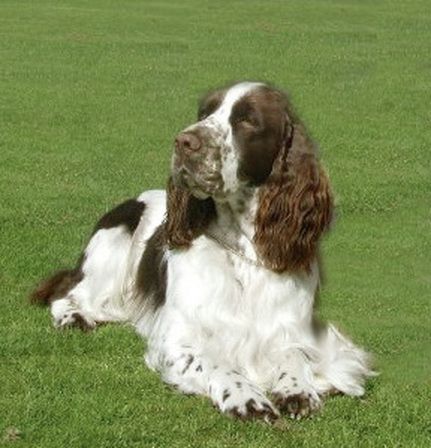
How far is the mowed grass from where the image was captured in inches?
234

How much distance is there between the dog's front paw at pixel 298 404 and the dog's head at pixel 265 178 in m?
0.69

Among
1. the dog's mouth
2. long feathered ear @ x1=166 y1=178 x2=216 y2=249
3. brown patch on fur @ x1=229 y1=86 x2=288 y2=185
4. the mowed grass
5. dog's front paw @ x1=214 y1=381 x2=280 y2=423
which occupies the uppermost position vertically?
brown patch on fur @ x1=229 y1=86 x2=288 y2=185

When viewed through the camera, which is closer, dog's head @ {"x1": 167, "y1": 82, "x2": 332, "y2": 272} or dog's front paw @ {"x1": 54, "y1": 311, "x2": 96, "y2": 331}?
dog's head @ {"x1": 167, "y1": 82, "x2": 332, "y2": 272}

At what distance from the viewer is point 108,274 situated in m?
7.97

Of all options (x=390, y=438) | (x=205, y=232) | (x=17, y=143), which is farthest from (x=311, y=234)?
(x=17, y=143)

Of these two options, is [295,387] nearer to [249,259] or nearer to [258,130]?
[249,259]

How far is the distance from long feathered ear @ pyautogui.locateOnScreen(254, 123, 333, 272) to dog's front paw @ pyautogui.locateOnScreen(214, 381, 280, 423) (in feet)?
2.35

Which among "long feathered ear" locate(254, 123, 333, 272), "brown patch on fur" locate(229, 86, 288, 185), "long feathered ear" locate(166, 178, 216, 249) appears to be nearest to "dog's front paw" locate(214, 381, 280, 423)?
"long feathered ear" locate(254, 123, 333, 272)

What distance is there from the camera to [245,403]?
584cm

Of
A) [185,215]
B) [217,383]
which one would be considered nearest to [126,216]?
[185,215]

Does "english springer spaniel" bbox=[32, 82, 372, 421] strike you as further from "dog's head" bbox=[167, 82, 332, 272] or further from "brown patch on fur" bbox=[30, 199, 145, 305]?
"brown patch on fur" bbox=[30, 199, 145, 305]

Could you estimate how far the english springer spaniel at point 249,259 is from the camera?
20.3 ft

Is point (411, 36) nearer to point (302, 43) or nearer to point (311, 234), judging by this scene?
point (302, 43)

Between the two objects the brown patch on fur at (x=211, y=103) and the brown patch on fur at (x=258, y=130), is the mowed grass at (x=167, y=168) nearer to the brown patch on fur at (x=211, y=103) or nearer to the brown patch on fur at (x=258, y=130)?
the brown patch on fur at (x=258, y=130)
